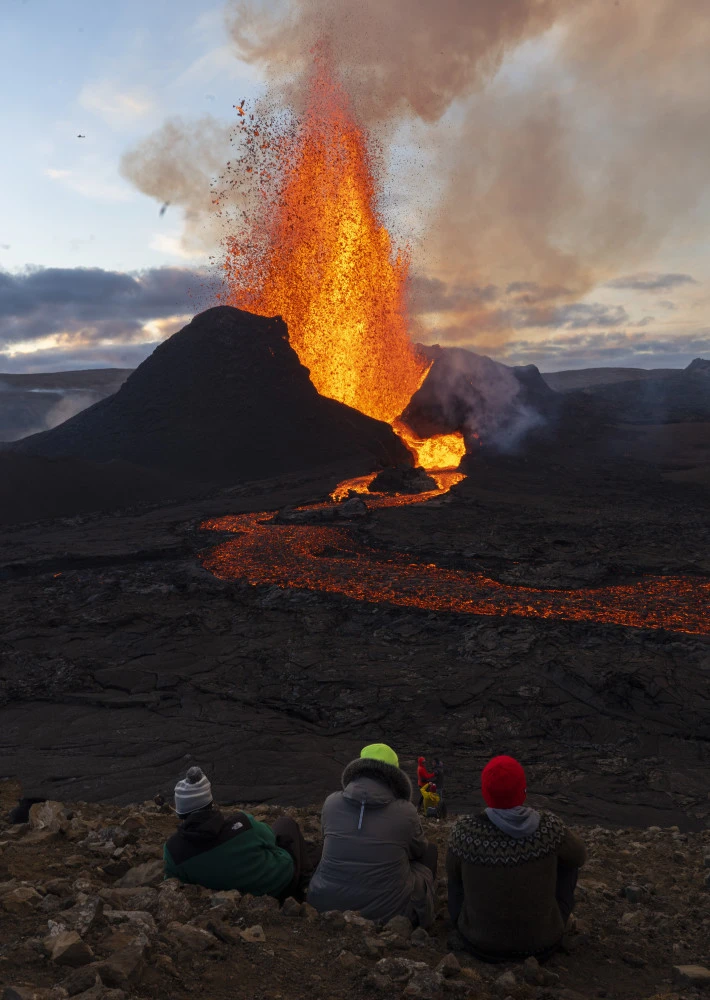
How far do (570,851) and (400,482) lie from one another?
86.5 feet

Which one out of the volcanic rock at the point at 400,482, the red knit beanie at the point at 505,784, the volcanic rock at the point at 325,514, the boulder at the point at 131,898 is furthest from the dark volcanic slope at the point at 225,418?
the red knit beanie at the point at 505,784

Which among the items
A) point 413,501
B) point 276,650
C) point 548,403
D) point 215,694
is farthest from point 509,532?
point 548,403

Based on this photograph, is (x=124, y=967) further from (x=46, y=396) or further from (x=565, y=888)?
(x=46, y=396)

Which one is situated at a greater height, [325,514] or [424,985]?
[424,985]

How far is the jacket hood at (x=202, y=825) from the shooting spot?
12.9 ft

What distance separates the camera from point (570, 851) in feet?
11.5

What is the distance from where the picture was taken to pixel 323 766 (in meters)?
9.75

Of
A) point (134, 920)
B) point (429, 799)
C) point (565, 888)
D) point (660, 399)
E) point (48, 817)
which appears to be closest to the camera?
point (134, 920)

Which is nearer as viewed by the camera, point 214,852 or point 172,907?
point 172,907

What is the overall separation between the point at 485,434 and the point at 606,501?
664 inches

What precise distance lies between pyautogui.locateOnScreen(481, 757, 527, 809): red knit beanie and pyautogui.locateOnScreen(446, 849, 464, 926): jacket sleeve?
0.45 m

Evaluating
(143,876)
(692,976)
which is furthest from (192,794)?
(692,976)

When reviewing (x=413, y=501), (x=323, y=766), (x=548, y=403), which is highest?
(x=548, y=403)

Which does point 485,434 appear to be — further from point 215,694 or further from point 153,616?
point 215,694
